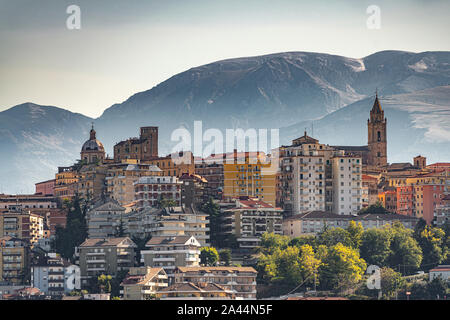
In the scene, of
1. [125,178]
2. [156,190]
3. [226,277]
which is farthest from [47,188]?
[226,277]

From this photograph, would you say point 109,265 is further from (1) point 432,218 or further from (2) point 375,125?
(2) point 375,125

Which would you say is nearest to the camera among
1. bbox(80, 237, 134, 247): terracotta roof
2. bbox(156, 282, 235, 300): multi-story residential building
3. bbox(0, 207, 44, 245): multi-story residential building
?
bbox(156, 282, 235, 300): multi-story residential building

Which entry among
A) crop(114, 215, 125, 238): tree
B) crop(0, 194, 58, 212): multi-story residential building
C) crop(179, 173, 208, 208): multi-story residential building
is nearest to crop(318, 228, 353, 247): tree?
crop(179, 173, 208, 208): multi-story residential building

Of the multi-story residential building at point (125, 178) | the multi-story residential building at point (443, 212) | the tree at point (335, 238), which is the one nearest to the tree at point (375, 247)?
the tree at point (335, 238)

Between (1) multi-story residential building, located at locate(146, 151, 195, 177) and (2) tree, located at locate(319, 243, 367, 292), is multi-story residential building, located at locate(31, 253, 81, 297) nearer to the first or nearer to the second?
(2) tree, located at locate(319, 243, 367, 292)

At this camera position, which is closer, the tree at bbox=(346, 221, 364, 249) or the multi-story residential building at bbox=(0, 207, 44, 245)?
the tree at bbox=(346, 221, 364, 249)
